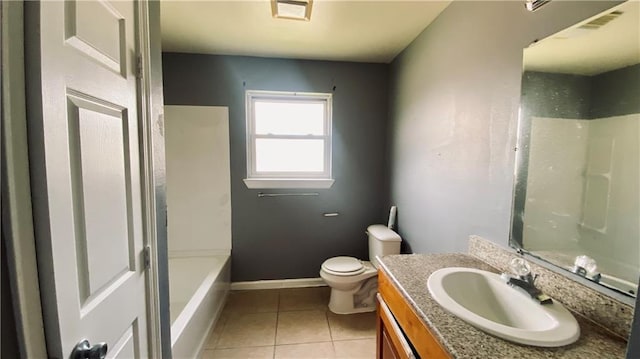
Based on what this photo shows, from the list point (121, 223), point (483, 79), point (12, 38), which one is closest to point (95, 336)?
point (121, 223)

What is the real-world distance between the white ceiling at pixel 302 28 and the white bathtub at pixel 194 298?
1988mm

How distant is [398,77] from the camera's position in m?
2.61

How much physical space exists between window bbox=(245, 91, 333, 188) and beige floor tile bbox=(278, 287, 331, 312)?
3.55 feet

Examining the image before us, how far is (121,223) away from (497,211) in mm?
1633

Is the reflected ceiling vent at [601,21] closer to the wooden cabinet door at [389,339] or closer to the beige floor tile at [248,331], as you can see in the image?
the wooden cabinet door at [389,339]

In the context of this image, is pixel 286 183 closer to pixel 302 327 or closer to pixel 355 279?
pixel 355 279

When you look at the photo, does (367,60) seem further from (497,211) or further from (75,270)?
(75,270)

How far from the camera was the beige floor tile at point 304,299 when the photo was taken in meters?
2.51

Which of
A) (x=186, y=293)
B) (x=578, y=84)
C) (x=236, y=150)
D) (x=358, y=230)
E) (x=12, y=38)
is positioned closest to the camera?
(x=12, y=38)

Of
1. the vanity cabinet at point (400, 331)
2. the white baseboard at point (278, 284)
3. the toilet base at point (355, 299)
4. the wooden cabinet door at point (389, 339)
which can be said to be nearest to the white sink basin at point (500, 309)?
the vanity cabinet at point (400, 331)

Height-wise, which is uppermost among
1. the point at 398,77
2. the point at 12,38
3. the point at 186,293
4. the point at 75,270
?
the point at 398,77

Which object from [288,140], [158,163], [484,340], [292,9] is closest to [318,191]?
[288,140]

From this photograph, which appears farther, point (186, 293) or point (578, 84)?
point (186, 293)

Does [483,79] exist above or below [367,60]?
below
